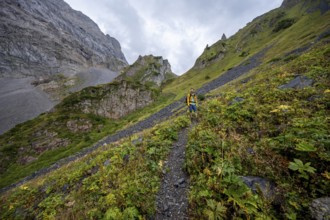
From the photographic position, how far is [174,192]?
592 cm

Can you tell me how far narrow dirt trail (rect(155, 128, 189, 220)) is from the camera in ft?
16.8

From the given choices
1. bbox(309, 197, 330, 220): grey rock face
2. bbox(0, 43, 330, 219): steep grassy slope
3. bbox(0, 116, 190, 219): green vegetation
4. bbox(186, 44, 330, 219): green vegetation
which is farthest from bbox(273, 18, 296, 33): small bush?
bbox(309, 197, 330, 220): grey rock face

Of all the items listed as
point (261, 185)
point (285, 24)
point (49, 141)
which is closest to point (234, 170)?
point (261, 185)

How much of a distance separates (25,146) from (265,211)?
33.6 meters

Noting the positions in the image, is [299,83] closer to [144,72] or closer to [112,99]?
[112,99]

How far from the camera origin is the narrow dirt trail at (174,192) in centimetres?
512

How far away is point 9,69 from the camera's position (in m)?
138

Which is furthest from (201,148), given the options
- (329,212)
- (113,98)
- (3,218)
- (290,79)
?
(113,98)

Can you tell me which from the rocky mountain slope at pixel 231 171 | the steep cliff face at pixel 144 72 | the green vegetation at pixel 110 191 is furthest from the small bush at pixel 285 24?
the green vegetation at pixel 110 191

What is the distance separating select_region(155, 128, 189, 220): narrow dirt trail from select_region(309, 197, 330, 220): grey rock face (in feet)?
10.7

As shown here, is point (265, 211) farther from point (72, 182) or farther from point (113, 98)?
point (113, 98)

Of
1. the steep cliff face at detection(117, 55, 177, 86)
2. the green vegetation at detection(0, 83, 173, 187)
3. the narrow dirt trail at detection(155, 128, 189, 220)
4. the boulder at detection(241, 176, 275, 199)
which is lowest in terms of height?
the boulder at detection(241, 176, 275, 199)

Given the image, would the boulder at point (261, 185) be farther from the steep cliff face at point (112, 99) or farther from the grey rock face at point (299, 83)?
the steep cliff face at point (112, 99)

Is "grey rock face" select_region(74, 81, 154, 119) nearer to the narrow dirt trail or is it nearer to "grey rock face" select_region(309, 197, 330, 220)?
the narrow dirt trail
